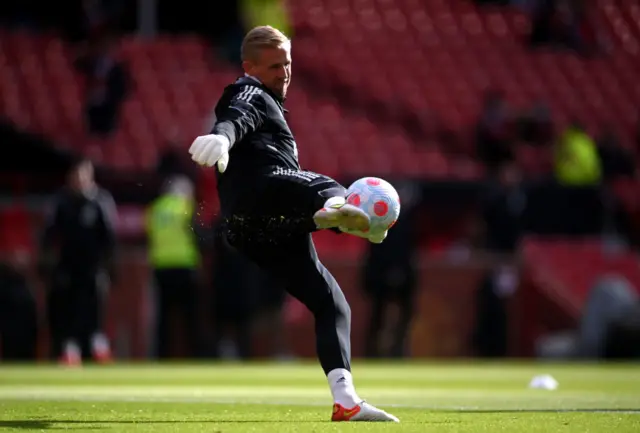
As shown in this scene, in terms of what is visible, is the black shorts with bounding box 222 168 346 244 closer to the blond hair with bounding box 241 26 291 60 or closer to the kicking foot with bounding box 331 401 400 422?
the blond hair with bounding box 241 26 291 60

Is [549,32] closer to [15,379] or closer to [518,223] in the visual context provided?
[518,223]

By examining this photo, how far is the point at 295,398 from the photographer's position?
9406 mm

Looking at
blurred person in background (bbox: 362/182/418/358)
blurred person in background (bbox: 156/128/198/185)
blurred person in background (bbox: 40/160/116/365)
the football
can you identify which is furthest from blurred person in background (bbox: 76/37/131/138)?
the football

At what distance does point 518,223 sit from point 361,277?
8.53 ft

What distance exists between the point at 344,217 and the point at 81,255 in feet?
34.7

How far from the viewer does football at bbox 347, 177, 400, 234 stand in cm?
641

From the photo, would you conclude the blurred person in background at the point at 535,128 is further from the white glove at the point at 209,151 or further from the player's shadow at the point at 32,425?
the white glove at the point at 209,151

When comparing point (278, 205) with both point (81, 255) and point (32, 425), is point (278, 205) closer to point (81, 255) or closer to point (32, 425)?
point (32, 425)

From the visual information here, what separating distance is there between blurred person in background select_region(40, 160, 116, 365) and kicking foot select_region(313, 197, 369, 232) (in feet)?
32.4

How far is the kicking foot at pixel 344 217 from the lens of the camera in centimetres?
632

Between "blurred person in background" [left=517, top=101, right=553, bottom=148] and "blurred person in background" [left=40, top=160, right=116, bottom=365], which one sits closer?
"blurred person in background" [left=40, top=160, right=116, bottom=365]

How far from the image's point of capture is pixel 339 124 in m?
22.8

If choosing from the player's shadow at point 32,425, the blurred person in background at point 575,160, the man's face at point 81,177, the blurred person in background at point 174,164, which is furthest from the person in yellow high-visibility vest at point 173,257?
the player's shadow at point 32,425

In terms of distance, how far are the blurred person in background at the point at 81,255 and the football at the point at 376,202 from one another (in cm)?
981
